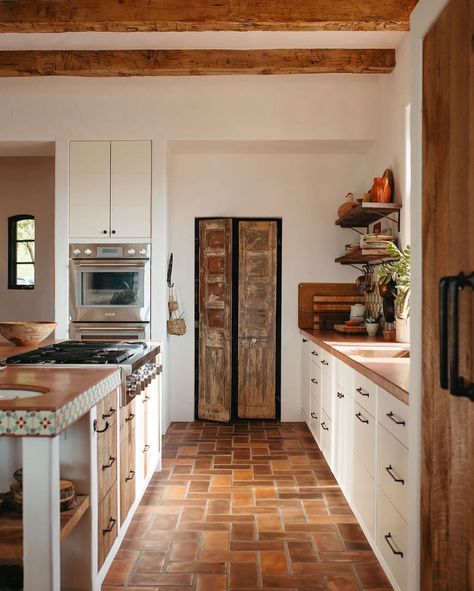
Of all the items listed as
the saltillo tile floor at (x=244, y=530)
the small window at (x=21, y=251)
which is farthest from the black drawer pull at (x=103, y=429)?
the small window at (x=21, y=251)

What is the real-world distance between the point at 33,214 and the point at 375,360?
6.00m

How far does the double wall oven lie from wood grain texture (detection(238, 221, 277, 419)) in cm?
104

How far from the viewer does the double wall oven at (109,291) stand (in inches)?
196

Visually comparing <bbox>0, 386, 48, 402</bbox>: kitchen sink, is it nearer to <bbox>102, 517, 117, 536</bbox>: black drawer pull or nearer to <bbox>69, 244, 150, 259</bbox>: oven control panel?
<bbox>102, 517, 117, 536</bbox>: black drawer pull

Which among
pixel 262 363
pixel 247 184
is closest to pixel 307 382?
pixel 262 363

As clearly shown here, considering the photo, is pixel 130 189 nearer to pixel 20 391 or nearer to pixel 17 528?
pixel 20 391

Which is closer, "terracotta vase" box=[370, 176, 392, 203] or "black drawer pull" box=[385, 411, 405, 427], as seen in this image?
"black drawer pull" box=[385, 411, 405, 427]


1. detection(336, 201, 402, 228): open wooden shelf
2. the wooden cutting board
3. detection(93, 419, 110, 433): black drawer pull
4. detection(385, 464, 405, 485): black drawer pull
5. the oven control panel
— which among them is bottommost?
detection(385, 464, 405, 485): black drawer pull

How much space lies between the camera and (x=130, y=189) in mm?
4980

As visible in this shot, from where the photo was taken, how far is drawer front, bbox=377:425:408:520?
2143mm

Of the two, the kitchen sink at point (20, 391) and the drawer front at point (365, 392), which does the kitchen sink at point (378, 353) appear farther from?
the kitchen sink at point (20, 391)

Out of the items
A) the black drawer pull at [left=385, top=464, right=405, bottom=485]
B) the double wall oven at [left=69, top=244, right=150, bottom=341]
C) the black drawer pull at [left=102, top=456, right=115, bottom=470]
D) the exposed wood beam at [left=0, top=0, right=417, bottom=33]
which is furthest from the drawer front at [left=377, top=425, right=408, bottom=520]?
the double wall oven at [left=69, top=244, right=150, bottom=341]

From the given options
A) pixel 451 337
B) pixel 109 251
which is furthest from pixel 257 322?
pixel 451 337

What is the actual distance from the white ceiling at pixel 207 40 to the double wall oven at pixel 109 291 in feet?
5.50
